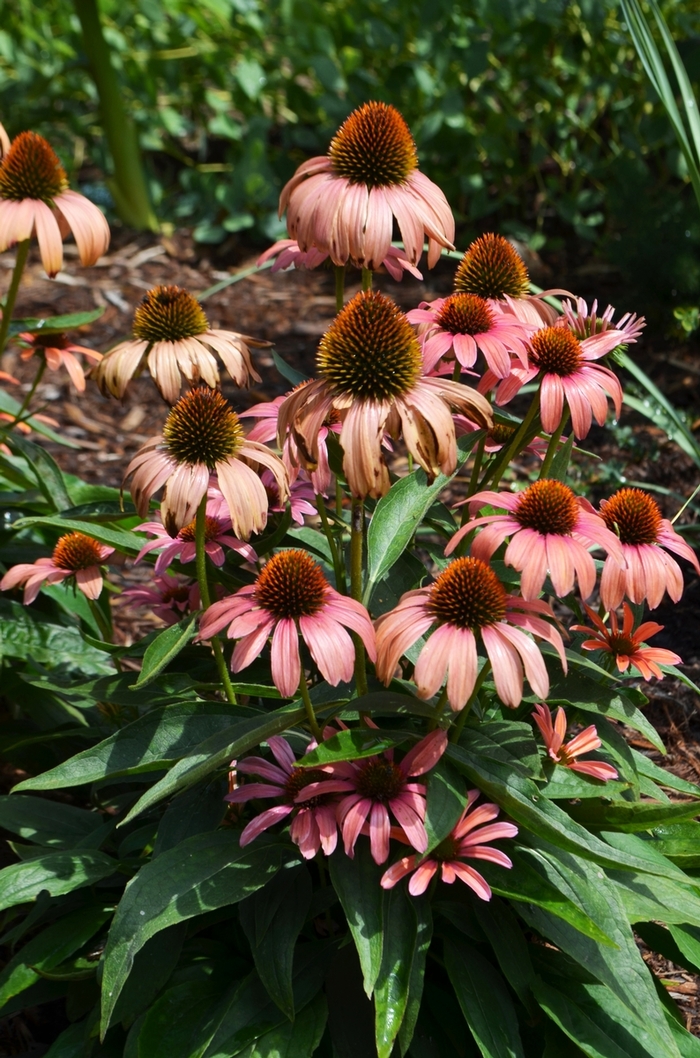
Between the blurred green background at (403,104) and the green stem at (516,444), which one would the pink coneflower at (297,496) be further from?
the blurred green background at (403,104)

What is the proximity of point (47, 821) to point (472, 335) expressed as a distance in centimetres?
121

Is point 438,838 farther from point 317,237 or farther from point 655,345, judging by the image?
point 655,345

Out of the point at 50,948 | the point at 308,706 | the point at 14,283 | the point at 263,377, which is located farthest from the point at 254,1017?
the point at 263,377

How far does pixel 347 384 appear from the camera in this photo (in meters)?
1.50

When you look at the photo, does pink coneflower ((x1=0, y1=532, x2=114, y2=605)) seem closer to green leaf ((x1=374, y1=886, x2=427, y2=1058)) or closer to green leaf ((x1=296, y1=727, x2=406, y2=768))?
green leaf ((x1=296, y1=727, x2=406, y2=768))

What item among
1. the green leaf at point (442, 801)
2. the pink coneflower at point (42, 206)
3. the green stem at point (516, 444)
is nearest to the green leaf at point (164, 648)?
the green leaf at point (442, 801)

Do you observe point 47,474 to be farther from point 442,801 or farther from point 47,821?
point 442,801

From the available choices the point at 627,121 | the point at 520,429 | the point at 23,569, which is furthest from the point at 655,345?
the point at 23,569

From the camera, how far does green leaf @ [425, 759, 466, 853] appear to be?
4.84 feet

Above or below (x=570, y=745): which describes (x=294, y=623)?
above

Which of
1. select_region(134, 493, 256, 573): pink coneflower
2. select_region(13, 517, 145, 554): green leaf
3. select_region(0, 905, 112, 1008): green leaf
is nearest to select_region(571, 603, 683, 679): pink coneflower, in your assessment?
select_region(134, 493, 256, 573): pink coneflower

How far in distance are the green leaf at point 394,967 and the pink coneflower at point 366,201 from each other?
0.99 m

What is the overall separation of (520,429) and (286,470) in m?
0.39

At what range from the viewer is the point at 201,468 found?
5.19 ft
